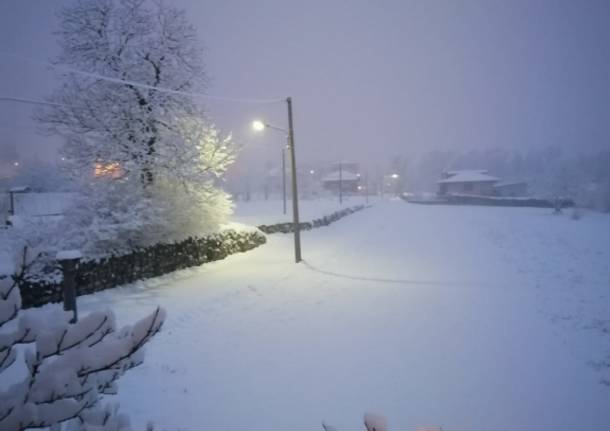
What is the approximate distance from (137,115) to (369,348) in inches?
452

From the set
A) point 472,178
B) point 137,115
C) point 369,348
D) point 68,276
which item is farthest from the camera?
point 472,178

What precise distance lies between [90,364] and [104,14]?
608 inches

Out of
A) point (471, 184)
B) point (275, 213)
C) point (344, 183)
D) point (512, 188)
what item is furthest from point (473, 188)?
point (275, 213)

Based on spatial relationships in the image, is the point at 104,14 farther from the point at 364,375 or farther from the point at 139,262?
the point at 364,375

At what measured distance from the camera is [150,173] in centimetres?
1306

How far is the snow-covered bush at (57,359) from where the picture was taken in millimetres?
1426

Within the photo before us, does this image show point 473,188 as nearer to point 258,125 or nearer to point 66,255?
point 258,125

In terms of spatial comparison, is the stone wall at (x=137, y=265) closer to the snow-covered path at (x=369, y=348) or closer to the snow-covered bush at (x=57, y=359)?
the snow-covered path at (x=369, y=348)

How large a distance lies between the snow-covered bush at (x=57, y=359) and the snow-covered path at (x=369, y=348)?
2.82m

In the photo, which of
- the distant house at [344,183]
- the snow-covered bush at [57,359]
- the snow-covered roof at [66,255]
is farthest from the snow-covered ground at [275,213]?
the distant house at [344,183]

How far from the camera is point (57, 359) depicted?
155cm

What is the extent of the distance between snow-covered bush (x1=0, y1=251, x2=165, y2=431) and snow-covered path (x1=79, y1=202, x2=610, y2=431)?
282cm

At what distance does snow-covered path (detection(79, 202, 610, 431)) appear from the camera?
4344mm

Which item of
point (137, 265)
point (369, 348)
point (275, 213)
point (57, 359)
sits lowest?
point (369, 348)
